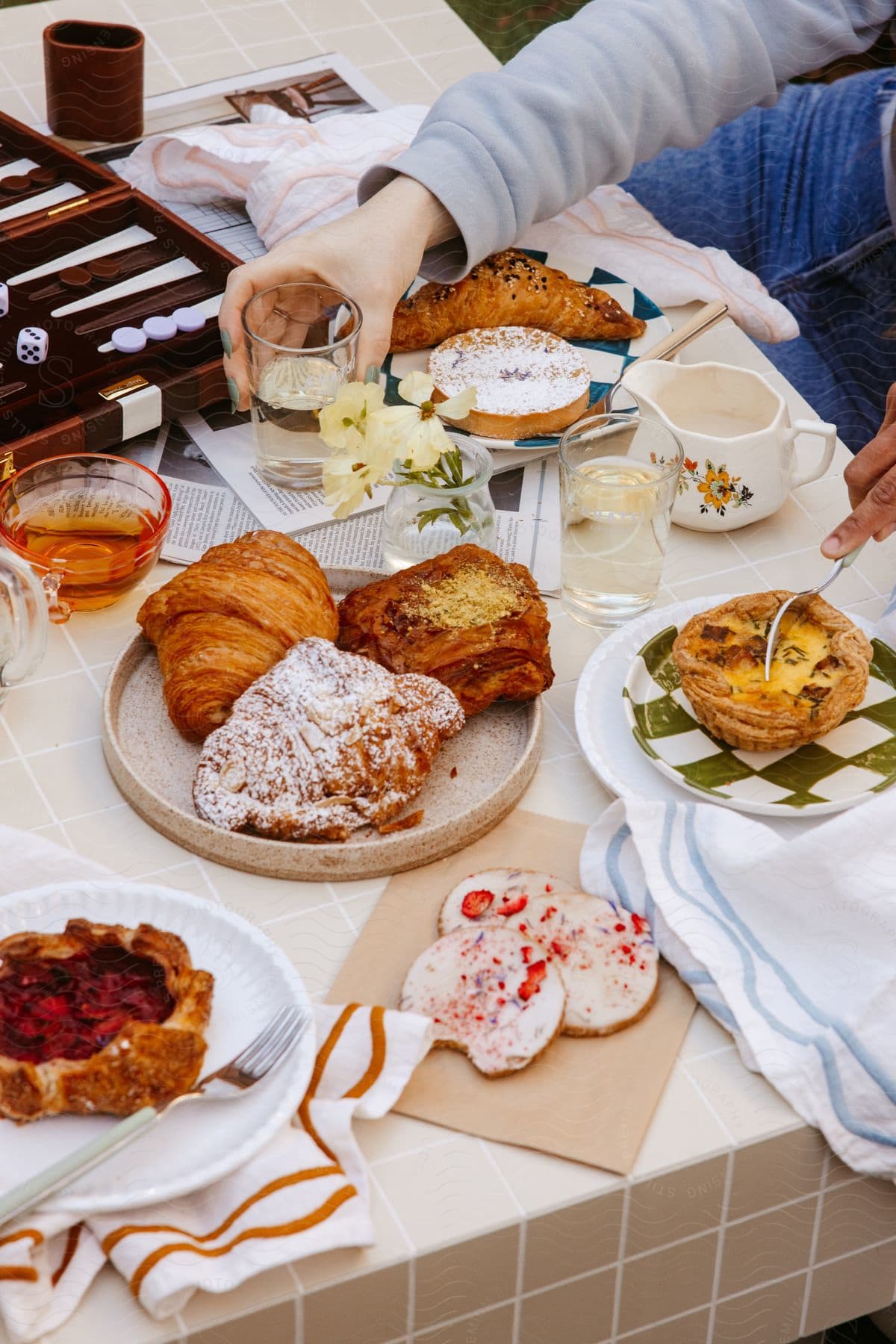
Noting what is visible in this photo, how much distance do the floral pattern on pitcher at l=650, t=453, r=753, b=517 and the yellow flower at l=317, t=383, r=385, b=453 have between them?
25 cm

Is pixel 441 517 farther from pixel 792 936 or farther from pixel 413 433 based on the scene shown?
pixel 792 936

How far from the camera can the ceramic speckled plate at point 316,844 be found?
823 mm

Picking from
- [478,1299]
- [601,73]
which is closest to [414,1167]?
[478,1299]

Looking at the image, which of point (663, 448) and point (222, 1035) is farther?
point (663, 448)

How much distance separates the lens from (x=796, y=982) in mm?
769

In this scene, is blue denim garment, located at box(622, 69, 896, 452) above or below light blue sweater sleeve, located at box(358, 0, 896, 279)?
below

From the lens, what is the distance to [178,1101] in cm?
67

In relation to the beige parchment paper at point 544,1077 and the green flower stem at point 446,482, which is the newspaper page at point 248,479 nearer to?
the green flower stem at point 446,482

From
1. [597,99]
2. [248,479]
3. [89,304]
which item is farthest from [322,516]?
[597,99]

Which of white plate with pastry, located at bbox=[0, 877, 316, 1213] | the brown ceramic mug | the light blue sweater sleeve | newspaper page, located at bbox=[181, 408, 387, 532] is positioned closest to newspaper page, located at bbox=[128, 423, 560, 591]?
newspaper page, located at bbox=[181, 408, 387, 532]

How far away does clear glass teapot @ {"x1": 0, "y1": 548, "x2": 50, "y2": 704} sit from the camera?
887 millimetres

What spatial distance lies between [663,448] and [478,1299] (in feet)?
1.97

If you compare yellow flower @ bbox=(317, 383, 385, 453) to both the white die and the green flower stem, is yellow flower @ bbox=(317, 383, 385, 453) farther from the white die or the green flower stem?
the white die

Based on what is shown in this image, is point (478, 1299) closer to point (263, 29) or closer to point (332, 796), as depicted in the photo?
point (332, 796)
